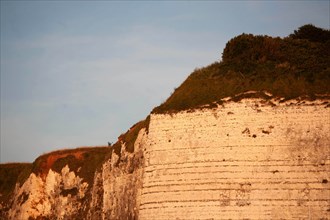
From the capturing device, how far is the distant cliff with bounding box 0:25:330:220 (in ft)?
101

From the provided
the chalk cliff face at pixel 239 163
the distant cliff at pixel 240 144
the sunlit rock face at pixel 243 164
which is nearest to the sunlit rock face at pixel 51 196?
the distant cliff at pixel 240 144

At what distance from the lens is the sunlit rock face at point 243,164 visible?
3048 centimetres

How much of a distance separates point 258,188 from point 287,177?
64.2 inches

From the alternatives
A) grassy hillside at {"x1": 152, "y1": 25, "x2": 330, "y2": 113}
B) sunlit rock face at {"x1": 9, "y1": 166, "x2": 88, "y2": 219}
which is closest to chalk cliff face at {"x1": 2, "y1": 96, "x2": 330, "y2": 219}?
grassy hillside at {"x1": 152, "y1": 25, "x2": 330, "y2": 113}

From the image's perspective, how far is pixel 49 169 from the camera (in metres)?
52.9

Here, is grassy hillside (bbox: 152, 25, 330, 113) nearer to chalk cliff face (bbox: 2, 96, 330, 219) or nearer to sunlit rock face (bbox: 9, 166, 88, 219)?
chalk cliff face (bbox: 2, 96, 330, 219)

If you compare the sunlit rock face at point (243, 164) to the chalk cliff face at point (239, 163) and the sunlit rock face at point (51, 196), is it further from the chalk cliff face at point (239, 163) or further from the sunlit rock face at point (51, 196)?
the sunlit rock face at point (51, 196)

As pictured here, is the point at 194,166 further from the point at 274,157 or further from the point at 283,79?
the point at 283,79

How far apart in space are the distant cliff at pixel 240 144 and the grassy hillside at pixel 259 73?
6cm

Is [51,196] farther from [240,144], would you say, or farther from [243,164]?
[243,164]

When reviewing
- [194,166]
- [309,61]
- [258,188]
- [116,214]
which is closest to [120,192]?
[116,214]

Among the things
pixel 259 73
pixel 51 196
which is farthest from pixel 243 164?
pixel 51 196

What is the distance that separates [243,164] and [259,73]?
6864 millimetres

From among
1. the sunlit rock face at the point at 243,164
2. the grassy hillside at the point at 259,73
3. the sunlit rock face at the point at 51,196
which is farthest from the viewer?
the sunlit rock face at the point at 51,196
